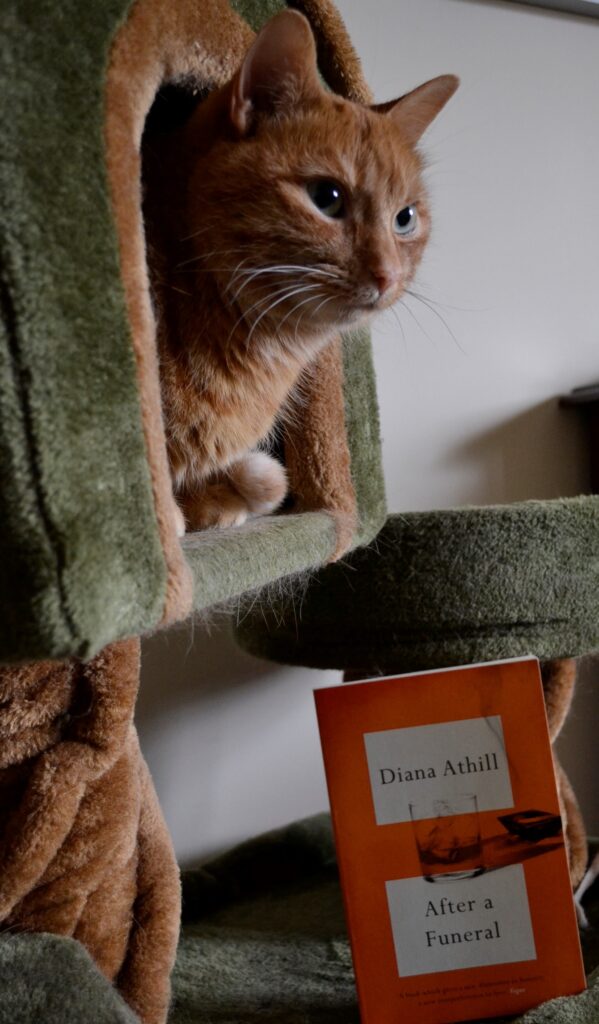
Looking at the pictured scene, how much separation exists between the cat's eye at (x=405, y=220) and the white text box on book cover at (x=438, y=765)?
54cm

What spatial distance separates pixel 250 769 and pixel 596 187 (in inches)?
53.3

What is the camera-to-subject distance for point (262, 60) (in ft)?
2.82

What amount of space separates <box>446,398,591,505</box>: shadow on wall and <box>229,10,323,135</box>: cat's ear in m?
0.99

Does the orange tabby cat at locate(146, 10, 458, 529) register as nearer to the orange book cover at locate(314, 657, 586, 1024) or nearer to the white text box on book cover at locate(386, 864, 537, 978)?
the orange book cover at locate(314, 657, 586, 1024)

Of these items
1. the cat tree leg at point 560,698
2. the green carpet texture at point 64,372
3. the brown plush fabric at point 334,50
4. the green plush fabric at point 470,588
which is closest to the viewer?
the green carpet texture at point 64,372

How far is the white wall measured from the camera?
1583 mm

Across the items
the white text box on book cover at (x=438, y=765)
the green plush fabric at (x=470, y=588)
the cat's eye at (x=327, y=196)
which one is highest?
the cat's eye at (x=327, y=196)

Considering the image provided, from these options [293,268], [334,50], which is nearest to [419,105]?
[334,50]

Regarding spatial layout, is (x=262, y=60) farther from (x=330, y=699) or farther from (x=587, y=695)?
(x=587, y=695)

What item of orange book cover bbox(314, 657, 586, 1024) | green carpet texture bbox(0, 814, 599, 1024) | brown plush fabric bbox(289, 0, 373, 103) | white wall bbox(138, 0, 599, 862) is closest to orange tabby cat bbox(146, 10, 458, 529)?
brown plush fabric bbox(289, 0, 373, 103)

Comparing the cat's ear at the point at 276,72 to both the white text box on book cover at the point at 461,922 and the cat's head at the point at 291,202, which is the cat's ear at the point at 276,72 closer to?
the cat's head at the point at 291,202

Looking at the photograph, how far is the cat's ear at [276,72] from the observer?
32.6 inches

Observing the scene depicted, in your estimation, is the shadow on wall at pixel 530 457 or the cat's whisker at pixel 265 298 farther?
the shadow on wall at pixel 530 457

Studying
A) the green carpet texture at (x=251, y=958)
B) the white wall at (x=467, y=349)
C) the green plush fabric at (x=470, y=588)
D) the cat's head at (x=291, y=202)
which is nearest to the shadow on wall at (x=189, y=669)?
the white wall at (x=467, y=349)
